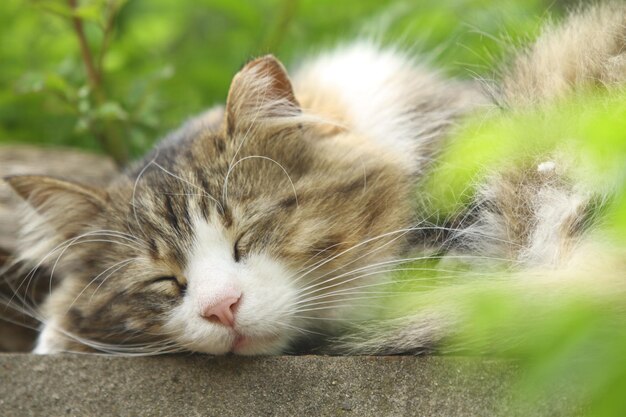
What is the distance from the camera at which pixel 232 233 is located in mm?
1723

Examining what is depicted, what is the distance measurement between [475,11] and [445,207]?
46.1 inches

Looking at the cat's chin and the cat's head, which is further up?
the cat's head

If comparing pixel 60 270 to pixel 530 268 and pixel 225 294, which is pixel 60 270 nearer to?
pixel 225 294

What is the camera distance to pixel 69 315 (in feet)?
6.58

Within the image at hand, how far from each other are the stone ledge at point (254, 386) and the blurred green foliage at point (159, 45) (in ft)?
3.23

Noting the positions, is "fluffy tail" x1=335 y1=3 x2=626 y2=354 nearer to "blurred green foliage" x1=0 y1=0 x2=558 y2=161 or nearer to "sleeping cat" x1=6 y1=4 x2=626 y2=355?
"sleeping cat" x1=6 y1=4 x2=626 y2=355

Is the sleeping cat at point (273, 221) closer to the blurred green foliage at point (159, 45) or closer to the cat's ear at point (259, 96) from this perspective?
the cat's ear at point (259, 96)

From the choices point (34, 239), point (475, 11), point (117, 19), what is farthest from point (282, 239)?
point (117, 19)

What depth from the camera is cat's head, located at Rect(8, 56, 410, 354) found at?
5.47 ft

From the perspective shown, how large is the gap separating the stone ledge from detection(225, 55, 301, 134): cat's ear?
1.99ft

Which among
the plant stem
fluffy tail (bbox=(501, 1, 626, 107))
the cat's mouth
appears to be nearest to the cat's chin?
the cat's mouth

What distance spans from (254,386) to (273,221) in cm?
39

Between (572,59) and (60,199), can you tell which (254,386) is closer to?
(60,199)

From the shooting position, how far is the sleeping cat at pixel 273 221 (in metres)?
1.64
